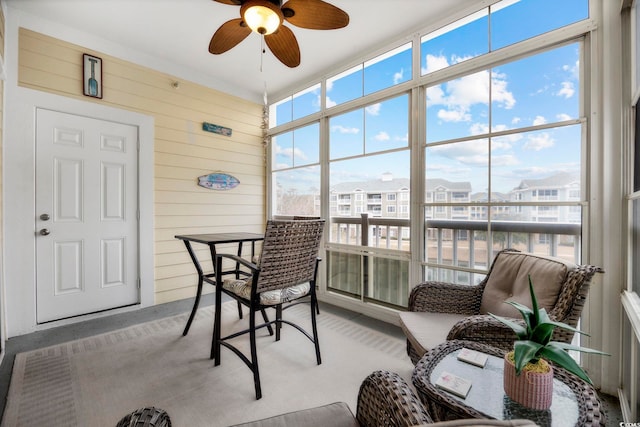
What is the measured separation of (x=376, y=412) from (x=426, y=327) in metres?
1.01

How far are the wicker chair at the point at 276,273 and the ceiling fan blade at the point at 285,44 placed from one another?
4.46ft

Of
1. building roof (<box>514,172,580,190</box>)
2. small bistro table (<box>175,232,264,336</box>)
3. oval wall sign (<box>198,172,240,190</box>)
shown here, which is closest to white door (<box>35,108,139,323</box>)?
oval wall sign (<box>198,172,240,190</box>)

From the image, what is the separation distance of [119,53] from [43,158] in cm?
140

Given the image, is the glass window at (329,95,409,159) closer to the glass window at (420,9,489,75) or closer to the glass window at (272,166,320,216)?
the glass window at (420,9,489,75)

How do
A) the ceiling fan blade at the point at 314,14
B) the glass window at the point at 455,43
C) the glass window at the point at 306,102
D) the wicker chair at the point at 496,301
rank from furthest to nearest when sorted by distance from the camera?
the glass window at the point at 306,102
the glass window at the point at 455,43
the ceiling fan blade at the point at 314,14
the wicker chair at the point at 496,301

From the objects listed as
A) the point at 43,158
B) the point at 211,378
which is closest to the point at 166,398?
the point at 211,378

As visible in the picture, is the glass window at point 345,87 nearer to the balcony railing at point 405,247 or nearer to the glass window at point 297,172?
the glass window at point 297,172

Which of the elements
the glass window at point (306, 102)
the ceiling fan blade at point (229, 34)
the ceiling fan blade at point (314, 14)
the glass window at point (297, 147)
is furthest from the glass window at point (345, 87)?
the ceiling fan blade at point (229, 34)

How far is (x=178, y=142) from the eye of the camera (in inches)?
143

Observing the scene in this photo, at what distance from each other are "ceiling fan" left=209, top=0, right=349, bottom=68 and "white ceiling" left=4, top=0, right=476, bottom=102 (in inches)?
27.1

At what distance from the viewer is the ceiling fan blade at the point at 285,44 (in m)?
2.08

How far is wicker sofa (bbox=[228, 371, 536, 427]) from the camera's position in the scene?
2.51 ft

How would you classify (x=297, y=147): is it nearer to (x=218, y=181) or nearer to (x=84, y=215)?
(x=218, y=181)

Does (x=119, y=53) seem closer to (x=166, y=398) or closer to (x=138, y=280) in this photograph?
(x=138, y=280)
